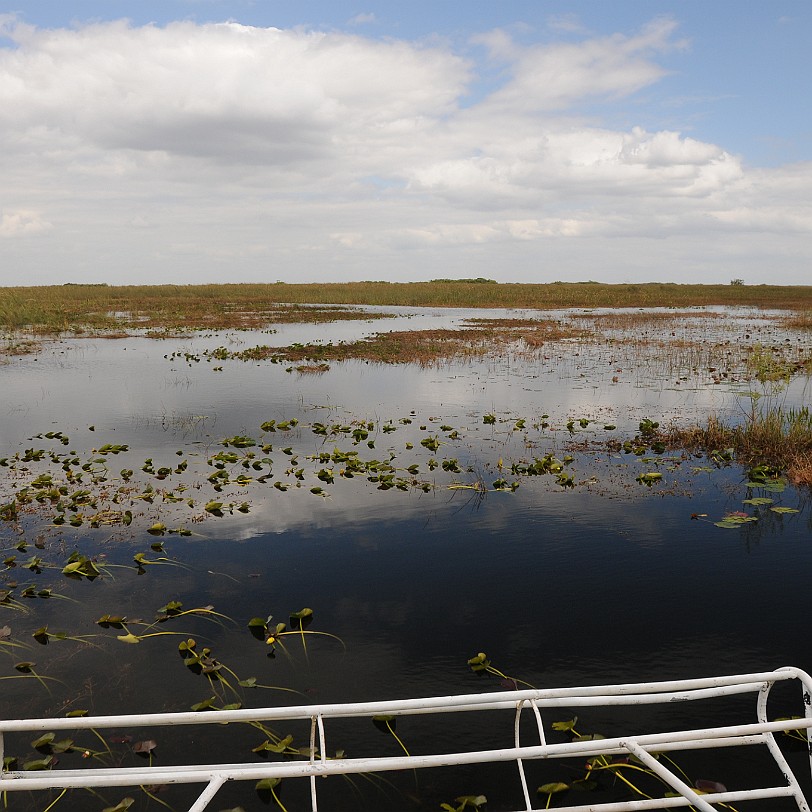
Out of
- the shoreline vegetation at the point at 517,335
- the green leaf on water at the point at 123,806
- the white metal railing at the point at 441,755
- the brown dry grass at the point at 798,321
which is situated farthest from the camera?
the brown dry grass at the point at 798,321

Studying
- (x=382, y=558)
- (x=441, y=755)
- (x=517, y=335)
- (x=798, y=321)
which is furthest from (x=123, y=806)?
(x=798, y=321)

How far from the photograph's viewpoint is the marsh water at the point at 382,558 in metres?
6.69

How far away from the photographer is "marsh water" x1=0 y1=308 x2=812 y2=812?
263 inches

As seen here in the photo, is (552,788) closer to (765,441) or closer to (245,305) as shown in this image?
(765,441)

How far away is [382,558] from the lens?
9.64 metres

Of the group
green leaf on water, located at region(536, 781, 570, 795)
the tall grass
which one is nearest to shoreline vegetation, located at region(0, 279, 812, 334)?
the tall grass

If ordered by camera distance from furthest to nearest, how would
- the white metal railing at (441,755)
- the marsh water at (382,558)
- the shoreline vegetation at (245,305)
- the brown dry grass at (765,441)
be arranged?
the shoreline vegetation at (245,305) → the brown dry grass at (765,441) → the marsh water at (382,558) → the white metal railing at (441,755)

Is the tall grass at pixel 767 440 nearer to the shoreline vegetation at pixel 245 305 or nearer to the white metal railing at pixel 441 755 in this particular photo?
the white metal railing at pixel 441 755

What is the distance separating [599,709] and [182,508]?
27.0ft

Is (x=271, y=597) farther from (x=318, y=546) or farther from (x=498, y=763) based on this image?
(x=498, y=763)

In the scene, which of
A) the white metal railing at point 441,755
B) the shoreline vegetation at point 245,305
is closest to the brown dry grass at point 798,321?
the shoreline vegetation at point 245,305

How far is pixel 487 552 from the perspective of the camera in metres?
9.80

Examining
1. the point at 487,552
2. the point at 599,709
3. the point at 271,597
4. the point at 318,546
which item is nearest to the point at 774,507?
the point at 487,552

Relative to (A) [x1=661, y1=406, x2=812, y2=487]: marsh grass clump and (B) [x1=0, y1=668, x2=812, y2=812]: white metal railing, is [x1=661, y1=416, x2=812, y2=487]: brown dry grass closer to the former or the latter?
(A) [x1=661, y1=406, x2=812, y2=487]: marsh grass clump
